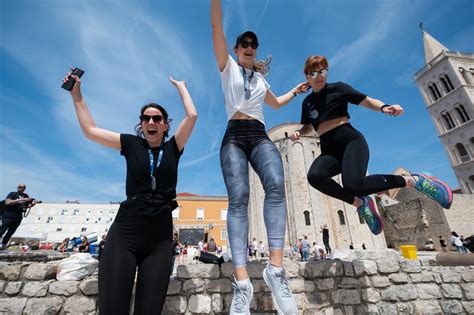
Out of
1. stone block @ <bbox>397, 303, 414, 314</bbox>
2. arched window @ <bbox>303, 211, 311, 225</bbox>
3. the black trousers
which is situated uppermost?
arched window @ <bbox>303, 211, 311, 225</bbox>

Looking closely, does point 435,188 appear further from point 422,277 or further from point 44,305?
point 44,305

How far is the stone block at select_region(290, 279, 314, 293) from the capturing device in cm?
285

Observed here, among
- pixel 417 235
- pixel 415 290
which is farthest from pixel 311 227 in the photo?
pixel 415 290

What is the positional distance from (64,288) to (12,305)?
615 millimetres

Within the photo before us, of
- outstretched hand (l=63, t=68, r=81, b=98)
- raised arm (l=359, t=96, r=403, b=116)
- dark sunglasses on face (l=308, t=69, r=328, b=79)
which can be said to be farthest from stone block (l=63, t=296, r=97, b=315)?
raised arm (l=359, t=96, r=403, b=116)

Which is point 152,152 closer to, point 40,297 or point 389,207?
point 40,297

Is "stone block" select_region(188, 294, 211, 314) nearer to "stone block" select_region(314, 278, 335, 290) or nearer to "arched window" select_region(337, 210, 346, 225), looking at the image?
"stone block" select_region(314, 278, 335, 290)

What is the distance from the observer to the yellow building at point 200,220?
37.2 meters

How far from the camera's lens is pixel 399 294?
10.0 ft

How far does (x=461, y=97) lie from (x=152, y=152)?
5071cm

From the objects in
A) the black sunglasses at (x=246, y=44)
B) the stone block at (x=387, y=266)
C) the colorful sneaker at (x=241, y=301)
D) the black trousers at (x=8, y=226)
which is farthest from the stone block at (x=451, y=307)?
the black trousers at (x=8, y=226)

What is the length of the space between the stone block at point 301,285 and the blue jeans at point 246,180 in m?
1.24

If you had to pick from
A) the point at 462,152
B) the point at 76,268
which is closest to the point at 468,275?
the point at 76,268

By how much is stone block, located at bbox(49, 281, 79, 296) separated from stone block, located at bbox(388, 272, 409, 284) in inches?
166
